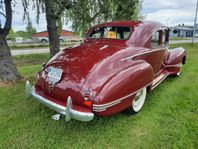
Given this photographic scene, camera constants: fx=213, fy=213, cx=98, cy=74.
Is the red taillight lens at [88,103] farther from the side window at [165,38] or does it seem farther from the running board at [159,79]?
the side window at [165,38]

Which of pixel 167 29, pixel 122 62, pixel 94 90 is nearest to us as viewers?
pixel 94 90

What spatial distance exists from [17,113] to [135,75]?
2.23 metres

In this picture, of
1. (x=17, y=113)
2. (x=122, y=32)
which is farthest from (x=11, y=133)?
(x=122, y=32)

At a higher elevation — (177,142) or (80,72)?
(80,72)

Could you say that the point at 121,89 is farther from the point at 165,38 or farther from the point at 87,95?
the point at 165,38

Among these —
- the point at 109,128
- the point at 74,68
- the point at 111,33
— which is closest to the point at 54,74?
the point at 74,68

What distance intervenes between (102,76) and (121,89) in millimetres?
335

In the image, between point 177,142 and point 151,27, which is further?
point 151,27

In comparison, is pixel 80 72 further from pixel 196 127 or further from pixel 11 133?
pixel 196 127

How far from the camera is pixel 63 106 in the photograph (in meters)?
3.08

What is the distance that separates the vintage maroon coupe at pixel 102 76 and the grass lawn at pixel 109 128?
350 mm

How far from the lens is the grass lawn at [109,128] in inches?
117

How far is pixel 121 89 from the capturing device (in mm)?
3104

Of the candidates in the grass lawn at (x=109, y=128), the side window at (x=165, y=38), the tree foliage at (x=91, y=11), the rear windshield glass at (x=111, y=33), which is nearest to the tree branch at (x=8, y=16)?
the tree foliage at (x=91, y=11)
